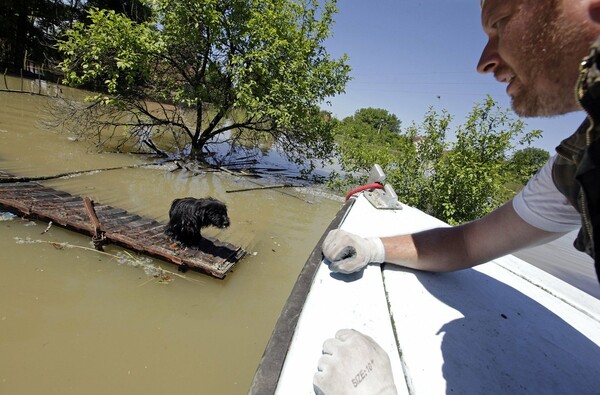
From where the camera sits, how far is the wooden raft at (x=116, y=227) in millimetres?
4047

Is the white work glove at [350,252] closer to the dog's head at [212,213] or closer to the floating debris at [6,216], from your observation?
the dog's head at [212,213]

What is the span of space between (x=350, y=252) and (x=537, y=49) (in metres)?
1.28

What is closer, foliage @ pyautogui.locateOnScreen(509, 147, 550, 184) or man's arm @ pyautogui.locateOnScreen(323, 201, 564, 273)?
man's arm @ pyautogui.locateOnScreen(323, 201, 564, 273)

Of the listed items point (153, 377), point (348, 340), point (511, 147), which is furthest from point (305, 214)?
point (348, 340)

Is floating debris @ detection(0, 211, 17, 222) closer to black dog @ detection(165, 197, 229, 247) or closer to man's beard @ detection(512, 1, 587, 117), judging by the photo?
black dog @ detection(165, 197, 229, 247)

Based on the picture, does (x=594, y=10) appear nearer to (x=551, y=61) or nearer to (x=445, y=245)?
(x=551, y=61)

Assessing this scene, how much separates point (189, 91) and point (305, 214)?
191 inches

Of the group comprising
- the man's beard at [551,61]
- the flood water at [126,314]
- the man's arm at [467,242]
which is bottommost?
the flood water at [126,314]

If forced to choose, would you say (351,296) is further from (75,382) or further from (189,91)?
(189,91)

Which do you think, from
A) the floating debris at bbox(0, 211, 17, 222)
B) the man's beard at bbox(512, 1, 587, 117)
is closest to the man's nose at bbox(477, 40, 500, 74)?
the man's beard at bbox(512, 1, 587, 117)

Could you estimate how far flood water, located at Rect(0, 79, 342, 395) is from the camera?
2625 mm

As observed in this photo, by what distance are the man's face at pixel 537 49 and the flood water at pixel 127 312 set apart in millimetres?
3051

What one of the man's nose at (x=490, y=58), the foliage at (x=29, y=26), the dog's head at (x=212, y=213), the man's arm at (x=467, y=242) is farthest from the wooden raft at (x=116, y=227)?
the foliage at (x=29, y=26)

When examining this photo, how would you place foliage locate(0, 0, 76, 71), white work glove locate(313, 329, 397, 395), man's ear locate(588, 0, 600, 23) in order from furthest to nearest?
foliage locate(0, 0, 76, 71) → white work glove locate(313, 329, 397, 395) → man's ear locate(588, 0, 600, 23)
